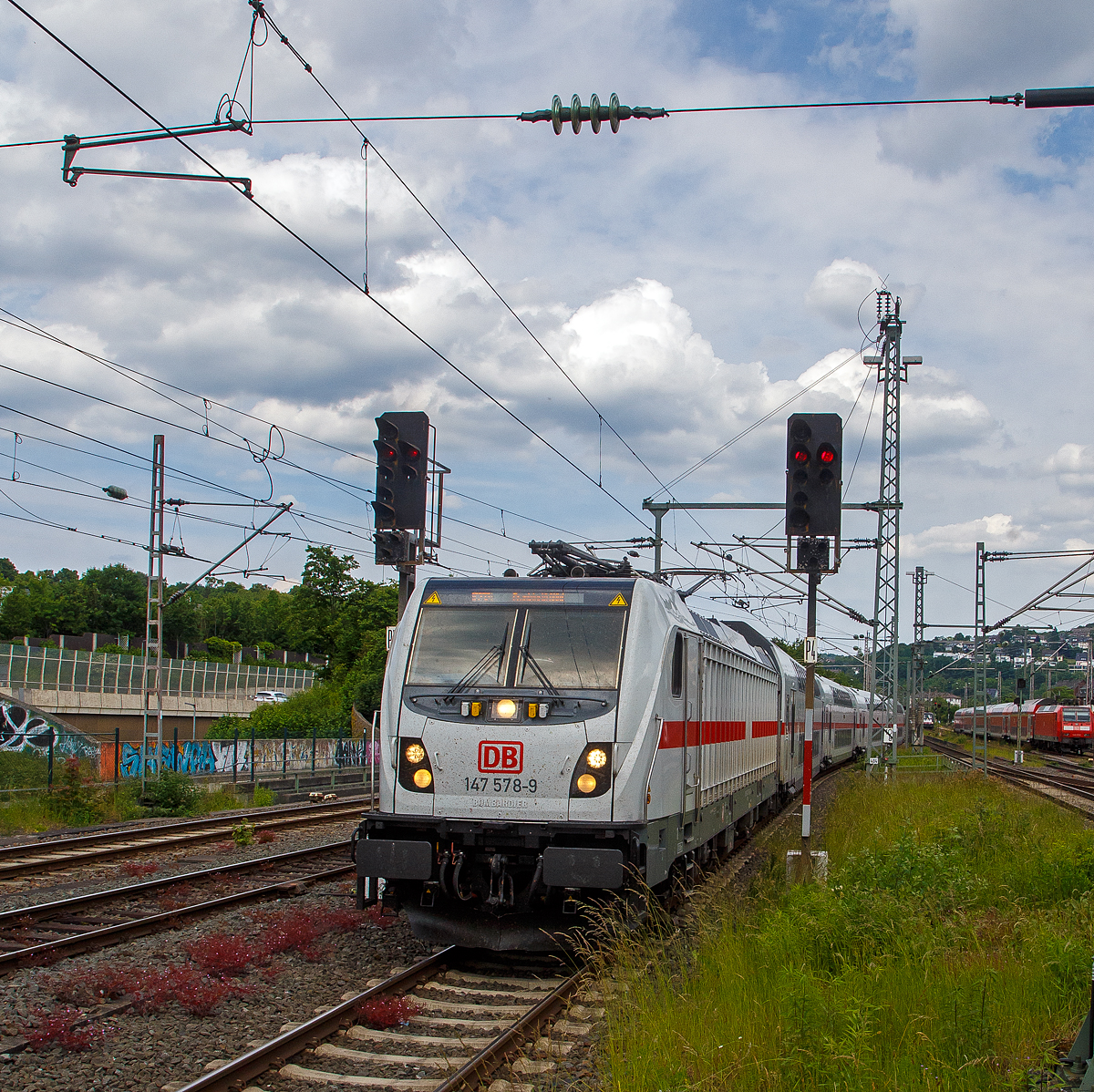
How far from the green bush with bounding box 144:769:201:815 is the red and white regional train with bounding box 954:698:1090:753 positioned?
37.6 meters

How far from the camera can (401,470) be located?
15.0m

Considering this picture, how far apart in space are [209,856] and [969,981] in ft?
36.7

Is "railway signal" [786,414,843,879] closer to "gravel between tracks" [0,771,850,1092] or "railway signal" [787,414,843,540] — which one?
"railway signal" [787,414,843,540]

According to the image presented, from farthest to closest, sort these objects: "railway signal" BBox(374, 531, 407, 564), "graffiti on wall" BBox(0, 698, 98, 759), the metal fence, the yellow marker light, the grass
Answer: the metal fence, "graffiti on wall" BBox(0, 698, 98, 759), "railway signal" BBox(374, 531, 407, 564), the yellow marker light, the grass

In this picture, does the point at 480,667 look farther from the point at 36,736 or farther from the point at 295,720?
the point at 295,720

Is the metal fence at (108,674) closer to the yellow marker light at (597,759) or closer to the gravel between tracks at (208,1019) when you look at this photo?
the gravel between tracks at (208,1019)

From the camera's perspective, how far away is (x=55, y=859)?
14.3m

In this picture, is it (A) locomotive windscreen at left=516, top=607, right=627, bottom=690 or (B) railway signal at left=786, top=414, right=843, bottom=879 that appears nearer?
(A) locomotive windscreen at left=516, top=607, right=627, bottom=690

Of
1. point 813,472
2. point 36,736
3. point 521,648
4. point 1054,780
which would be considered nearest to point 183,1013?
point 521,648

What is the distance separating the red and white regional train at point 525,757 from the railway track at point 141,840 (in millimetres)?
7083

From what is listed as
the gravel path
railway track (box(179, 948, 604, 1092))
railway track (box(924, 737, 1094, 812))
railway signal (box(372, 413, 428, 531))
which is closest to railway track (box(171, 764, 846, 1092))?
railway track (box(179, 948, 604, 1092))

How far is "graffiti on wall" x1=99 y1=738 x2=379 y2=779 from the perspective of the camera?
28.9m

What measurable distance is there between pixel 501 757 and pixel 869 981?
10.5ft

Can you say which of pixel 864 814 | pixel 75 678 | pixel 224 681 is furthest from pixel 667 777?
pixel 224 681
